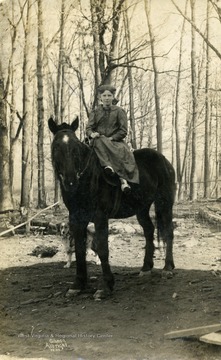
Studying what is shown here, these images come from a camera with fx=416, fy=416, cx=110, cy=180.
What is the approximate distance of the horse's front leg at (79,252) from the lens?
5.74m

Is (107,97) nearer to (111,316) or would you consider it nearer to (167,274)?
(167,274)

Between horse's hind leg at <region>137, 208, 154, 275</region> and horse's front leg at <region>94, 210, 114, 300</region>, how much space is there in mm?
1077

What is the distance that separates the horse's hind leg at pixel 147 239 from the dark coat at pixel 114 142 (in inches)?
41.5

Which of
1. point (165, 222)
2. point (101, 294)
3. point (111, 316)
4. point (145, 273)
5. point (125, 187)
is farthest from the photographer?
point (165, 222)

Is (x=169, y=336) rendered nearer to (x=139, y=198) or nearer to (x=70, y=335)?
(x=70, y=335)

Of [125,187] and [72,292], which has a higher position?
[125,187]

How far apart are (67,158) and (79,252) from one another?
4.69ft

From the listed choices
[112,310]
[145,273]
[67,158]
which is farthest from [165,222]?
[67,158]

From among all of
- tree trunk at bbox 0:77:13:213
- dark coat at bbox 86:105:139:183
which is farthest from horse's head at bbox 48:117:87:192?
tree trunk at bbox 0:77:13:213

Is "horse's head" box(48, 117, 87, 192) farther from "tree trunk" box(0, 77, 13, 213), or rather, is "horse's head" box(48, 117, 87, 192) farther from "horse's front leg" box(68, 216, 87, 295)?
"tree trunk" box(0, 77, 13, 213)

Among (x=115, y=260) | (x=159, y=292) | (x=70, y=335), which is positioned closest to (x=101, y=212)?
(x=159, y=292)

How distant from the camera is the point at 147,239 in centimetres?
679

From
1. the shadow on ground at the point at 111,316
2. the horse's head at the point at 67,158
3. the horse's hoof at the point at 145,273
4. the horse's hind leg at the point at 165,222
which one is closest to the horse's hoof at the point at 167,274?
the shadow on ground at the point at 111,316

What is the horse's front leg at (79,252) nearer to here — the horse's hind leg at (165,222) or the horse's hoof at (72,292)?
the horse's hoof at (72,292)
